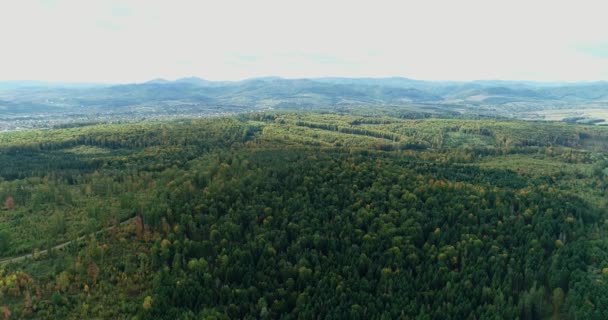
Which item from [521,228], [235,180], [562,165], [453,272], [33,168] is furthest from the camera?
[562,165]

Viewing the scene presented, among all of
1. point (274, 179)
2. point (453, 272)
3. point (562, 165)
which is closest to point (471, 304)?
point (453, 272)

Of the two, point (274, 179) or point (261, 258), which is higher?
point (274, 179)

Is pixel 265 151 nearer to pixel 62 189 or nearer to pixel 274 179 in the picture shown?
pixel 274 179

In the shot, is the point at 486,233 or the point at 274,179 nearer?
the point at 486,233

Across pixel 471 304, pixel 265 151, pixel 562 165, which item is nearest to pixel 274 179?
pixel 265 151

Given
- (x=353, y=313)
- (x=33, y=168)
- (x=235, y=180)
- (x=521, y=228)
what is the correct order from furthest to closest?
1. (x=33, y=168)
2. (x=235, y=180)
3. (x=521, y=228)
4. (x=353, y=313)

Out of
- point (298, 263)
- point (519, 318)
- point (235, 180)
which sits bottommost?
point (519, 318)

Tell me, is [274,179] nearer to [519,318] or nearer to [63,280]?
[63,280]
